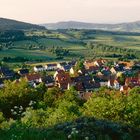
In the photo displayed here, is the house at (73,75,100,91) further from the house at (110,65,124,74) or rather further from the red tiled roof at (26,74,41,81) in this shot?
the house at (110,65,124,74)

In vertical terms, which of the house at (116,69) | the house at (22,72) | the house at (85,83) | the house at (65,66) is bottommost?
the house at (65,66)

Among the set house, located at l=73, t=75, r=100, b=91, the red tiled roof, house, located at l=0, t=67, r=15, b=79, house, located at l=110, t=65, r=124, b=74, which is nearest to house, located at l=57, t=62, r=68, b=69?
house, located at l=110, t=65, r=124, b=74

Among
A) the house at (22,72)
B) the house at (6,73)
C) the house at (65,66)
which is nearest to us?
the house at (6,73)

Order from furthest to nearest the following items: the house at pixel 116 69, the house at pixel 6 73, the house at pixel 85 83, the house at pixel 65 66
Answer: the house at pixel 65 66
the house at pixel 116 69
the house at pixel 6 73
the house at pixel 85 83

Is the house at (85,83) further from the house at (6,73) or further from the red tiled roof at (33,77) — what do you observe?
the house at (6,73)

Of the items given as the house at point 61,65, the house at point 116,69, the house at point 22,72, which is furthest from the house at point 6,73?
the house at point 116,69

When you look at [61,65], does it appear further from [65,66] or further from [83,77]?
[83,77]

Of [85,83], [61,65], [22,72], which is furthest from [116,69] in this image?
[85,83]

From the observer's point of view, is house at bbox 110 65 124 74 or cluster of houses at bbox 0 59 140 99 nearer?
cluster of houses at bbox 0 59 140 99
